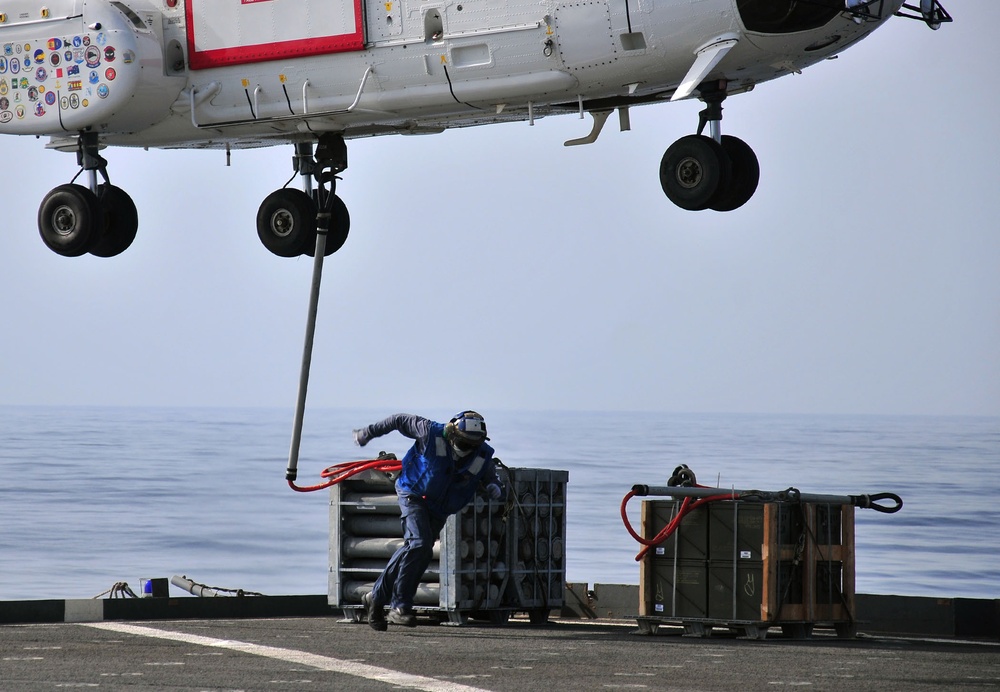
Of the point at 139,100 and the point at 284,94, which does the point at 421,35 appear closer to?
the point at 284,94

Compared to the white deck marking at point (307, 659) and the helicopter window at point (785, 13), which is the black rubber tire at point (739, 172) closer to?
the helicopter window at point (785, 13)

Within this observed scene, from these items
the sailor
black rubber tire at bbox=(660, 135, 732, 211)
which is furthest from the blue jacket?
black rubber tire at bbox=(660, 135, 732, 211)

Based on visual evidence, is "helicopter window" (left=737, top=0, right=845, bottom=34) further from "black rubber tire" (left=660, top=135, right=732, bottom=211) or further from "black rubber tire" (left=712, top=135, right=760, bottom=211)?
"black rubber tire" (left=712, top=135, right=760, bottom=211)

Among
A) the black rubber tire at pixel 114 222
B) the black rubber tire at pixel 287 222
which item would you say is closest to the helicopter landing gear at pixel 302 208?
the black rubber tire at pixel 287 222

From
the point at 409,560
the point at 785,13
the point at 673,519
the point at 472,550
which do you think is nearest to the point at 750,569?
the point at 673,519

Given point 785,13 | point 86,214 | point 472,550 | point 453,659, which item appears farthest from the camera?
point 86,214

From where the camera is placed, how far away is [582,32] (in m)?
11.5

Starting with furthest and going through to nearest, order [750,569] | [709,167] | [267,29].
A: 1. [267,29]
2. [709,167]
3. [750,569]

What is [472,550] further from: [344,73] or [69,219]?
[69,219]

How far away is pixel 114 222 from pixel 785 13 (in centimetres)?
695

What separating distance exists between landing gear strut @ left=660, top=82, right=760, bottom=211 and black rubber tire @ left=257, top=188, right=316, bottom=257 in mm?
4117

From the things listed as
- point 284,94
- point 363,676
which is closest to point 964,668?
point 363,676

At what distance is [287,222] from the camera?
14609 mm

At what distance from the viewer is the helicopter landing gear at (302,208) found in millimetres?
14281
